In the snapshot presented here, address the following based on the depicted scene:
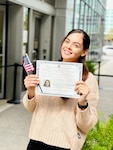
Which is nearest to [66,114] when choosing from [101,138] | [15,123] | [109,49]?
[101,138]

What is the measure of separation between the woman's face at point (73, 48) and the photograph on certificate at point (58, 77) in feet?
0.25

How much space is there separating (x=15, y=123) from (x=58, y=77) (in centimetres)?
422

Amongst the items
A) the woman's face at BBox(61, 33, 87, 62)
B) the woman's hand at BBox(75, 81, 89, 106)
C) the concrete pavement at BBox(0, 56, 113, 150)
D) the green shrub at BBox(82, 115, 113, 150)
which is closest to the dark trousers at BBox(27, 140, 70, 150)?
the woman's hand at BBox(75, 81, 89, 106)

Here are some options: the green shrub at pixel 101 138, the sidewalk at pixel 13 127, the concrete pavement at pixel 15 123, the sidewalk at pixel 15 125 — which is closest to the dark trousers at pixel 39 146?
the green shrub at pixel 101 138

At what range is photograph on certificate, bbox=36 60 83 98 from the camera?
1494 mm

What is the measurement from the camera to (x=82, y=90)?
56.6 inches

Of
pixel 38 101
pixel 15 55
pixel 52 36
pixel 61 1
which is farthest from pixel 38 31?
pixel 38 101

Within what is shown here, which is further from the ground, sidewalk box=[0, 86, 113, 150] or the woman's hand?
the woman's hand

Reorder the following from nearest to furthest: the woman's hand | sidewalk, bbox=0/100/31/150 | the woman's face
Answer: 1. the woman's hand
2. the woman's face
3. sidewalk, bbox=0/100/31/150

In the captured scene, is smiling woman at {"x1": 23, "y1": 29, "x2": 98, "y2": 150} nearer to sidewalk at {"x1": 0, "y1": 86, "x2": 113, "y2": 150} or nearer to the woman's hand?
the woman's hand

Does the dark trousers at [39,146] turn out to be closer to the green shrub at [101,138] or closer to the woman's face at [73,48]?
the woman's face at [73,48]

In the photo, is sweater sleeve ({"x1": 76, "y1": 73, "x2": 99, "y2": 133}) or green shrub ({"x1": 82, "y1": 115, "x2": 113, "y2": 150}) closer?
sweater sleeve ({"x1": 76, "y1": 73, "x2": 99, "y2": 133})

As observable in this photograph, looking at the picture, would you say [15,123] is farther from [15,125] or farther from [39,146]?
[39,146]

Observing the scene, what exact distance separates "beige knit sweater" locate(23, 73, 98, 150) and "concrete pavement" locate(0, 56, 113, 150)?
1689 millimetres
